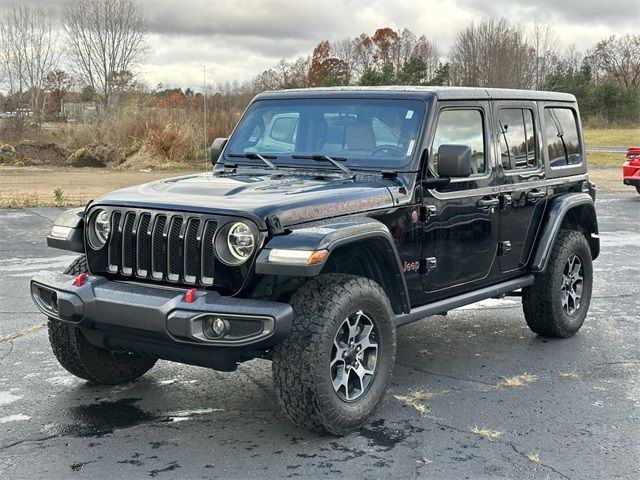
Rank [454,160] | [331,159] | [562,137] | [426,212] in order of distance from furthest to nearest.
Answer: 1. [562,137]
2. [331,159]
3. [426,212]
4. [454,160]

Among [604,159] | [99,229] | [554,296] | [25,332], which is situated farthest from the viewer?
[604,159]

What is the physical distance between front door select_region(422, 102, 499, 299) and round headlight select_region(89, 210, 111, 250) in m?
1.94

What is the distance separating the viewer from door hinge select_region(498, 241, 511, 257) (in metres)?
5.76

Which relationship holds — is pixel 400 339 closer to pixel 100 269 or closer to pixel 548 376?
pixel 548 376

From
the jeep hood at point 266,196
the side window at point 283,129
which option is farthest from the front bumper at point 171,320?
the side window at point 283,129

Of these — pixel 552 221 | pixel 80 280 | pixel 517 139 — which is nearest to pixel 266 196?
pixel 80 280

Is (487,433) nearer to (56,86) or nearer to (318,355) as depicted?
(318,355)

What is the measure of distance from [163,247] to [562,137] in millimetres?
3836

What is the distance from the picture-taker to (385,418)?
15.2 ft

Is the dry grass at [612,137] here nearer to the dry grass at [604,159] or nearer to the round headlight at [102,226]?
the dry grass at [604,159]

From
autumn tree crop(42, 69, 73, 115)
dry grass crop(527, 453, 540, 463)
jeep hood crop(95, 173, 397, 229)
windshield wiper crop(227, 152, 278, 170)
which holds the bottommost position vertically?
dry grass crop(527, 453, 540, 463)

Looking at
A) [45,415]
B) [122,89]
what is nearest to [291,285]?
[45,415]

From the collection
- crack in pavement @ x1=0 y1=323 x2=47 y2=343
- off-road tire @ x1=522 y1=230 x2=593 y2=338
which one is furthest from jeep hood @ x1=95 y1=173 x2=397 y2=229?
crack in pavement @ x1=0 y1=323 x2=47 y2=343

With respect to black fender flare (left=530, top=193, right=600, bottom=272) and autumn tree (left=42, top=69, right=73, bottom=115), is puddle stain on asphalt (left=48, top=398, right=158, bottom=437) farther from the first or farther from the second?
autumn tree (left=42, top=69, right=73, bottom=115)
